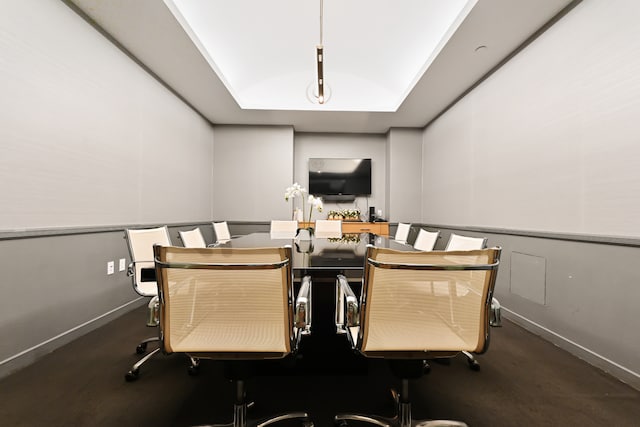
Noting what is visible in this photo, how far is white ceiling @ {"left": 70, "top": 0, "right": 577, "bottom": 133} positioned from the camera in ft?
8.41

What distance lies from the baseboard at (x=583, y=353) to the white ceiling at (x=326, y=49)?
2817 millimetres

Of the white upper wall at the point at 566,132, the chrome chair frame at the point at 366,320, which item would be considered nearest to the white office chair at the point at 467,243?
the chrome chair frame at the point at 366,320

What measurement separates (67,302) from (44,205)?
83 cm

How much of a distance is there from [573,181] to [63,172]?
4.26 metres

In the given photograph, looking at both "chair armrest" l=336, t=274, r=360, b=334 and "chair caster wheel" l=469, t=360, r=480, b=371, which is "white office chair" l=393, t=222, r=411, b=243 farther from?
"chair armrest" l=336, t=274, r=360, b=334

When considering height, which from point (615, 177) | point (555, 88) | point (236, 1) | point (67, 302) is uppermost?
point (236, 1)

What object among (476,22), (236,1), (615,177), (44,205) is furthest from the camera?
(236,1)

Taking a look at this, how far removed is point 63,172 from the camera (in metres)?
2.29

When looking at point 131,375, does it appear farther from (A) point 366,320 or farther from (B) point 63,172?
(B) point 63,172

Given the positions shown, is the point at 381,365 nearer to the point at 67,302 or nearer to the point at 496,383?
the point at 496,383

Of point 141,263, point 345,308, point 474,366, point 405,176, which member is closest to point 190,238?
point 141,263

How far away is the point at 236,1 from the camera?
3090 mm

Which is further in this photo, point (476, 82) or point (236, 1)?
point (476, 82)

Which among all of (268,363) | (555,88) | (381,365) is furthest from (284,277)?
(555,88)
